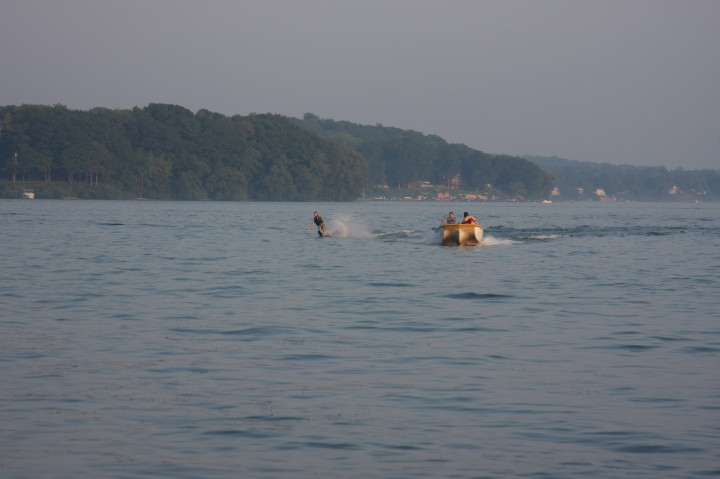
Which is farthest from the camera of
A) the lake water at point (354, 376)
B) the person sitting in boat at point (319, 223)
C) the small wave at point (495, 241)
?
the person sitting in boat at point (319, 223)

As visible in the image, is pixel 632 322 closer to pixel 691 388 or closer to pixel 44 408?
pixel 691 388

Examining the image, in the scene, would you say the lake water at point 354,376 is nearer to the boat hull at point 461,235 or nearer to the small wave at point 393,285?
the small wave at point 393,285

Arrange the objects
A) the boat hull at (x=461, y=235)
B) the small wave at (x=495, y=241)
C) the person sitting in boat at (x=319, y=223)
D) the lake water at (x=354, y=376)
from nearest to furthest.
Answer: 1. the lake water at (x=354, y=376)
2. the boat hull at (x=461, y=235)
3. the small wave at (x=495, y=241)
4. the person sitting in boat at (x=319, y=223)

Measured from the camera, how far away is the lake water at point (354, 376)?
10.8 m

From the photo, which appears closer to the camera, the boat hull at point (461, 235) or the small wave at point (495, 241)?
the boat hull at point (461, 235)

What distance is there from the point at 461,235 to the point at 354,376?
34806 millimetres

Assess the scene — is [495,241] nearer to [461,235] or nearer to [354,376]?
[461,235]

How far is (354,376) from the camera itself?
595 inches

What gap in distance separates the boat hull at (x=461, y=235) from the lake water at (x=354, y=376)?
1640 cm

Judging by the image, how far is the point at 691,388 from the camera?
14633 millimetres

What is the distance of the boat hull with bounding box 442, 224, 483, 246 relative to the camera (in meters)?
49.1

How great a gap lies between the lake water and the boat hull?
1640cm

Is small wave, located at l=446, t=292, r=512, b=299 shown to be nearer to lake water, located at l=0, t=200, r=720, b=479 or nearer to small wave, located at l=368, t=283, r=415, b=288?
lake water, located at l=0, t=200, r=720, b=479

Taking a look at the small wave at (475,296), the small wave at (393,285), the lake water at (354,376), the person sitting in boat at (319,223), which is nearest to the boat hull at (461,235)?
the person sitting in boat at (319,223)
